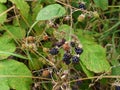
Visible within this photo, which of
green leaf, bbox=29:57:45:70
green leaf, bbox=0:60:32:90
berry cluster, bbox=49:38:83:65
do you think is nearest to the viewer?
berry cluster, bbox=49:38:83:65

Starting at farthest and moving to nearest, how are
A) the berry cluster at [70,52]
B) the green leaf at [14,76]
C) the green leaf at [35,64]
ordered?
1. the green leaf at [35,64]
2. the green leaf at [14,76]
3. the berry cluster at [70,52]

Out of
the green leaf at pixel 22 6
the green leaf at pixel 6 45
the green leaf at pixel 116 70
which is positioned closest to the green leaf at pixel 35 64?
the green leaf at pixel 6 45

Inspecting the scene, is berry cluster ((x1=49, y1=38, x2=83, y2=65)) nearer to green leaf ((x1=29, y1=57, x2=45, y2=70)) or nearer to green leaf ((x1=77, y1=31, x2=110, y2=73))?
green leaf ((x1=77, y1=31, x2=110, y2=73))

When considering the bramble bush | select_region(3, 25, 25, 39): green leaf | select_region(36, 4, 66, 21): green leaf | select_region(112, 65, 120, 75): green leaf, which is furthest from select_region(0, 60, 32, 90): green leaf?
select_region(112, 65, 120, 75): green leaf

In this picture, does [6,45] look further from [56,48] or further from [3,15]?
[56,48]

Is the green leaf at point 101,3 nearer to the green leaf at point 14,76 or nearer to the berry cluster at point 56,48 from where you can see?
the berry cluster at point 56,48

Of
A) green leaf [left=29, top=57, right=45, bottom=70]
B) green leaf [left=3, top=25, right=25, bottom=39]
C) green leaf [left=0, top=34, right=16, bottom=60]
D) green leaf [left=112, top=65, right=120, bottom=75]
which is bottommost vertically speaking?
green leaf [left=112, top=65, right=120, bottom=75]

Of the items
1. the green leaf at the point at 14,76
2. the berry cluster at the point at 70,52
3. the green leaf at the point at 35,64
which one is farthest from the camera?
the green leaf at the point at 35,64

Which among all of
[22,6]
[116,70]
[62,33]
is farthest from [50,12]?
[116,70]
